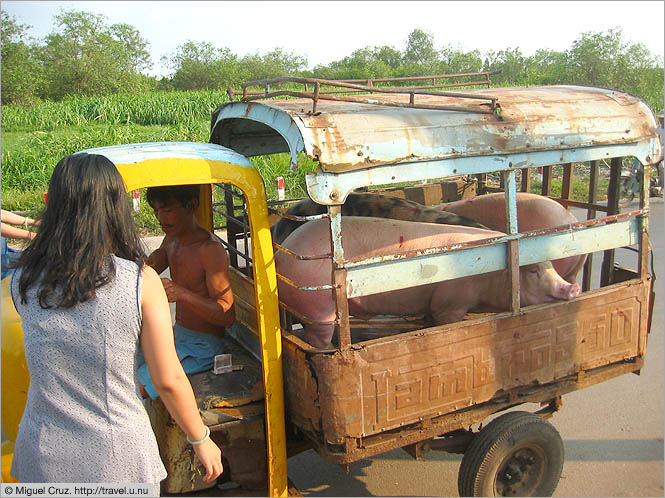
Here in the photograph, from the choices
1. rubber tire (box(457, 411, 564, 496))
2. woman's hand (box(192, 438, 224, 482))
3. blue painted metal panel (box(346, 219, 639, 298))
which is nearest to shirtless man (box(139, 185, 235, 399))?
Answer: blue painted metal panel (box(346, 219, 639, 298))

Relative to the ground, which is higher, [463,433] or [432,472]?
[463,433]

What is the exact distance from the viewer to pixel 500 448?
3.10 metres

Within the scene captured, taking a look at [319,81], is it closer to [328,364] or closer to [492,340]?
[328,364]

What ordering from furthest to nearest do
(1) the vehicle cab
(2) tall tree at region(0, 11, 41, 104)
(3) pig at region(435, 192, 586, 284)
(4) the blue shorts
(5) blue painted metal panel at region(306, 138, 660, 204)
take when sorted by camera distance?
(2) tall tree at region(0, 11, 41, 104) < (3) pig at region(435, 192, 586, 284) < (4) the blue shorts < (1) the vehicle cab < (5) blue painted metal panel at region(306, 138, 660, 204)

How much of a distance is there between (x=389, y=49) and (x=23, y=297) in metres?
64.8

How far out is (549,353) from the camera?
316cm

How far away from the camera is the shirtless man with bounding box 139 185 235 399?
3047mm

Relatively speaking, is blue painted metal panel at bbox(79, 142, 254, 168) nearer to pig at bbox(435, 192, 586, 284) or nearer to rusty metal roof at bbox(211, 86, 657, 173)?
rusty metal roof at bbox(211, 86, 657, 173)

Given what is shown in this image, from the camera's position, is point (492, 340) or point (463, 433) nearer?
point (492, 340)

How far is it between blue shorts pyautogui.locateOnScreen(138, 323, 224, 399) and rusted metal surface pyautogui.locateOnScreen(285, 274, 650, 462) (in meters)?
0.55

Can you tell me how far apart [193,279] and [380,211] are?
1.47 m

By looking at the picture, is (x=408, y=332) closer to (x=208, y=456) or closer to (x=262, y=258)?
(x=262, y=258)

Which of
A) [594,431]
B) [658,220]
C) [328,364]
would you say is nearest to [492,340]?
[328,364]

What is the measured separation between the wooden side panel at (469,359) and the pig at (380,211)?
958mm
